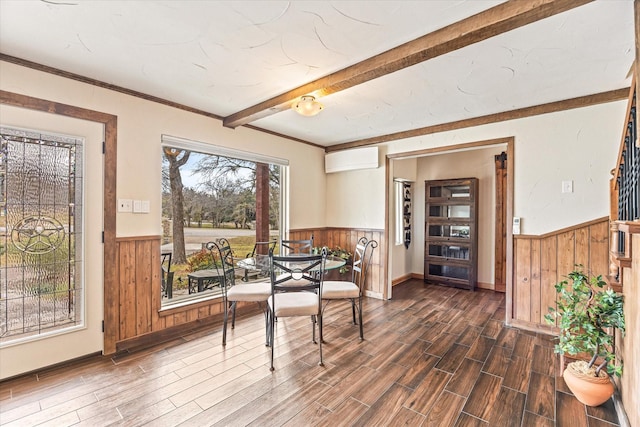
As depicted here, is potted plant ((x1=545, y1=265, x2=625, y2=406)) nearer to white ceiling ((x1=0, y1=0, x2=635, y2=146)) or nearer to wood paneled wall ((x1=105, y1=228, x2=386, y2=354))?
white ceiling ((x1=0, y1=0, x2=635, y2=146))

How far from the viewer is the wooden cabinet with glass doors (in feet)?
15.8

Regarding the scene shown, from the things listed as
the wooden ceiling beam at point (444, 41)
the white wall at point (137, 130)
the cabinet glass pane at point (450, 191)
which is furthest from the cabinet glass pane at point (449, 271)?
the wooden ceiling beam at point (444, 41)

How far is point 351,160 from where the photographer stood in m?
4.68

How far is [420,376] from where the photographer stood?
2.29 metres

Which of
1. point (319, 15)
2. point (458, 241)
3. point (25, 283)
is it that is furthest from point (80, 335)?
point (458, 241)

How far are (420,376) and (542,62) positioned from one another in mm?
2585

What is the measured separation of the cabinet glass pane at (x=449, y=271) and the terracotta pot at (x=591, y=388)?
2979mm

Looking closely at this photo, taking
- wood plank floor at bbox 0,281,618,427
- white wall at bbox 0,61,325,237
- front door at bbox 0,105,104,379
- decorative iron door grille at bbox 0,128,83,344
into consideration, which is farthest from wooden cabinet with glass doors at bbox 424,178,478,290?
decorative iron door grille at bbox 0,128,83,344

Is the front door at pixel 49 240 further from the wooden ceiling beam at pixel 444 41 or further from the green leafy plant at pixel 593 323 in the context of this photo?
the green leafy plant at pixel 593 323

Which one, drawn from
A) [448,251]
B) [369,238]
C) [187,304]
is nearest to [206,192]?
[187,304]

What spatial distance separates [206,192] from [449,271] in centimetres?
411

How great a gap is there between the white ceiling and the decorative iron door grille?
2.32ft

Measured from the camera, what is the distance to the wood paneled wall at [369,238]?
4.44 m

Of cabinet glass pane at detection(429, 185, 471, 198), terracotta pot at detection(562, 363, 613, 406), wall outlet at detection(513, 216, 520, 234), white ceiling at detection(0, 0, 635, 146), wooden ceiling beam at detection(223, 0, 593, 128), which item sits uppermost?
white ceiling at detection(0, 0, 635, 146)
